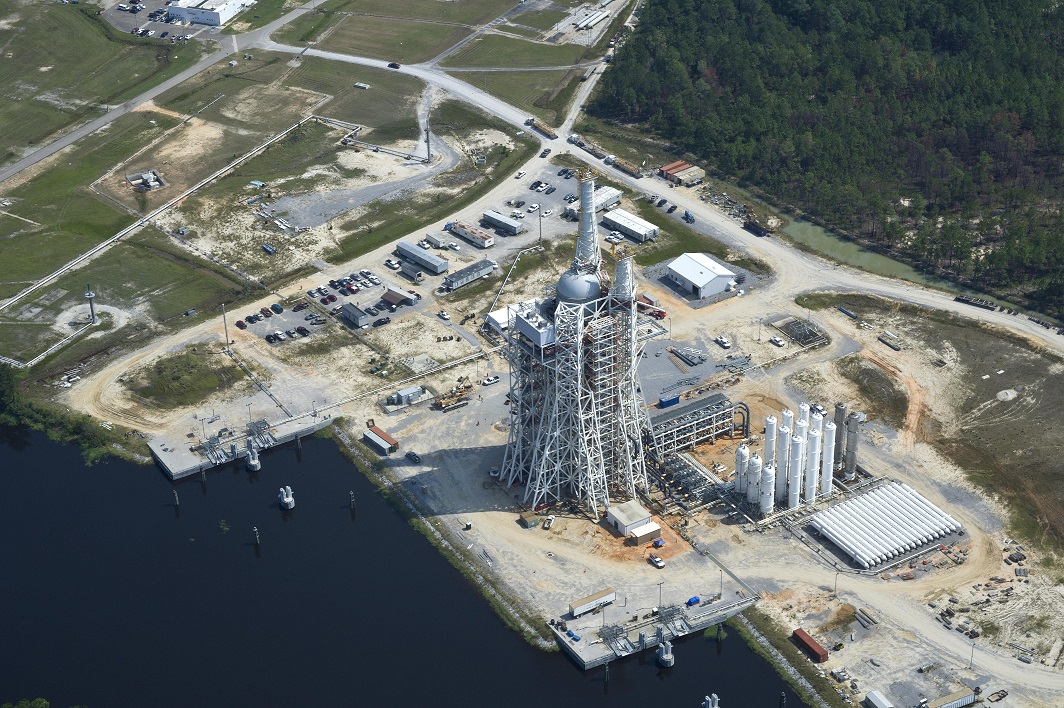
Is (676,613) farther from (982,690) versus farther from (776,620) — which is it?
(982,690)

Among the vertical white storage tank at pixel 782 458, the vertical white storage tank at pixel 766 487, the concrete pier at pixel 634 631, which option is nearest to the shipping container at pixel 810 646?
the concrete pier at pixel 634 631

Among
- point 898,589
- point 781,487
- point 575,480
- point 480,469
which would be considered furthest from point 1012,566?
point 480,469

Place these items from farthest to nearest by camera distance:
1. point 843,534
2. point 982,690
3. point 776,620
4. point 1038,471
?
point 1038,471 → point 843,534 → point 776,620 → point 982,690

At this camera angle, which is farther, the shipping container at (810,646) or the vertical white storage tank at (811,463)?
the vertical white storage tank at (811,463)

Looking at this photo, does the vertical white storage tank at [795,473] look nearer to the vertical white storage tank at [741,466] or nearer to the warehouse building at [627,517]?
the vertical white storage tank at [741,466]

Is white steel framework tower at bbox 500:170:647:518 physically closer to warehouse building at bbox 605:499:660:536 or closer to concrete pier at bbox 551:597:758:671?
warehouse building at bbox 605:499:660:536

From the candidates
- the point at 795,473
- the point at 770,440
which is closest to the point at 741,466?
the point at 770,440

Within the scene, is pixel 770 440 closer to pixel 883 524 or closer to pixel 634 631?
pixel 883 524
